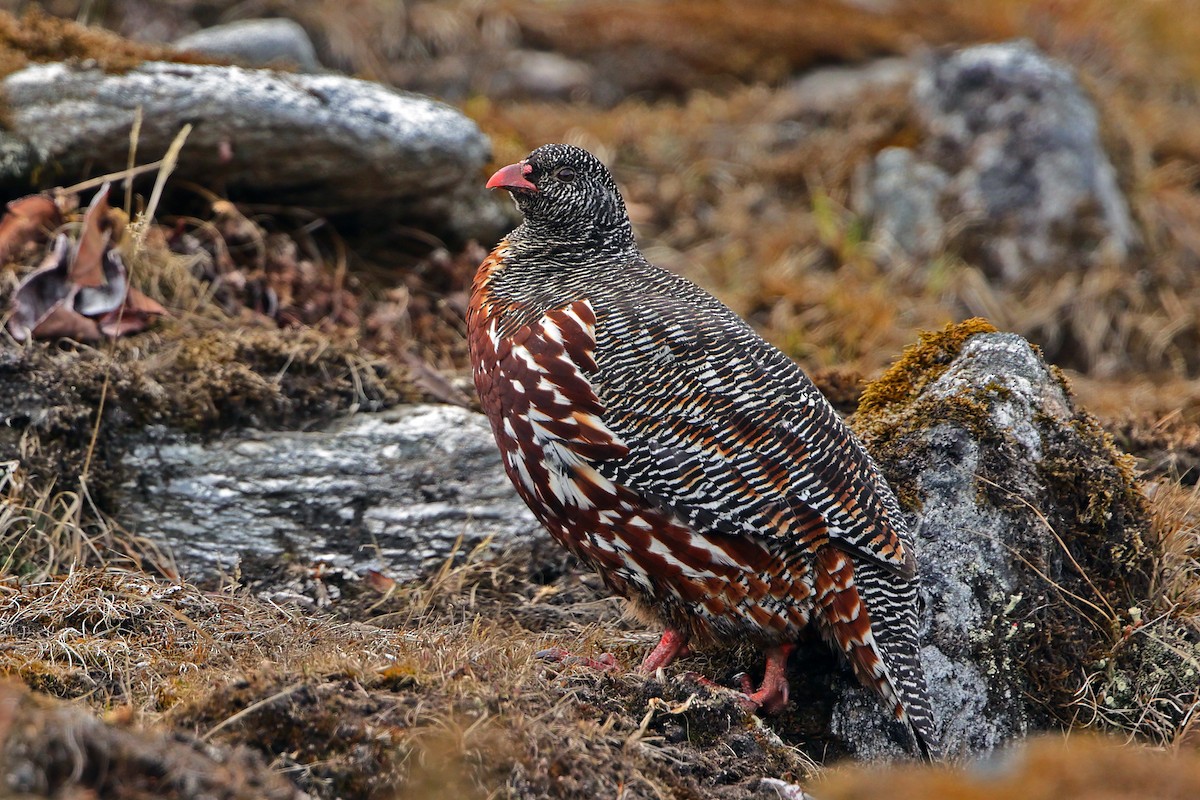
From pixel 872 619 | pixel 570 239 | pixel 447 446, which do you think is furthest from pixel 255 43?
pixel 872 619

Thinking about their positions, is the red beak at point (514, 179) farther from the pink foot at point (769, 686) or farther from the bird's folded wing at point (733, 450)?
the pink foot at point (769, 686)

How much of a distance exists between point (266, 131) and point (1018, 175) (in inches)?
256

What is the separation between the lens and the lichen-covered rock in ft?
16.6

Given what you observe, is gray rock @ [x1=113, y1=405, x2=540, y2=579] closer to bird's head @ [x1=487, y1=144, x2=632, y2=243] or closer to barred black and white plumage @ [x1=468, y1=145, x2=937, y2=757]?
barred black and white plumage @ [x1=468, y1=145, x2=937, y2=757]

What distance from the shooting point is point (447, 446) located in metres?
6.43

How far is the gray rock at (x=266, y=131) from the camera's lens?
7.11 meters

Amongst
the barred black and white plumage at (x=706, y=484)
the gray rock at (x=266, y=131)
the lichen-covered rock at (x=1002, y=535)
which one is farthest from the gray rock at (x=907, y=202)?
the barred black and white plumage at (x=706, y=484)

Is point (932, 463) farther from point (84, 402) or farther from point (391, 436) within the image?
point (84, 402)

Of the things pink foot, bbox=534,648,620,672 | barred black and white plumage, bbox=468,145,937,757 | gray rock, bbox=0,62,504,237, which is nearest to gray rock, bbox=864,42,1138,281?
gray rock, bbox=0,62,504,237

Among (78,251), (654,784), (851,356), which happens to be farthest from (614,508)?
(851,356)

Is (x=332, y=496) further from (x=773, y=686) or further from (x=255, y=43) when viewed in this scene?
(x=255, y=43)

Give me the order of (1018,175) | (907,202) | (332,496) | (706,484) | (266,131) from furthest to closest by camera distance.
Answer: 1. (907,202)
2. (1018,175)
3. (266,131)
4. (332,496)
5. (706,484)

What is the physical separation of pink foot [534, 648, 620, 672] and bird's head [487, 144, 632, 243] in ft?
6.83

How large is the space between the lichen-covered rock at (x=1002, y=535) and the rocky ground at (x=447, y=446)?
0.02 metres
